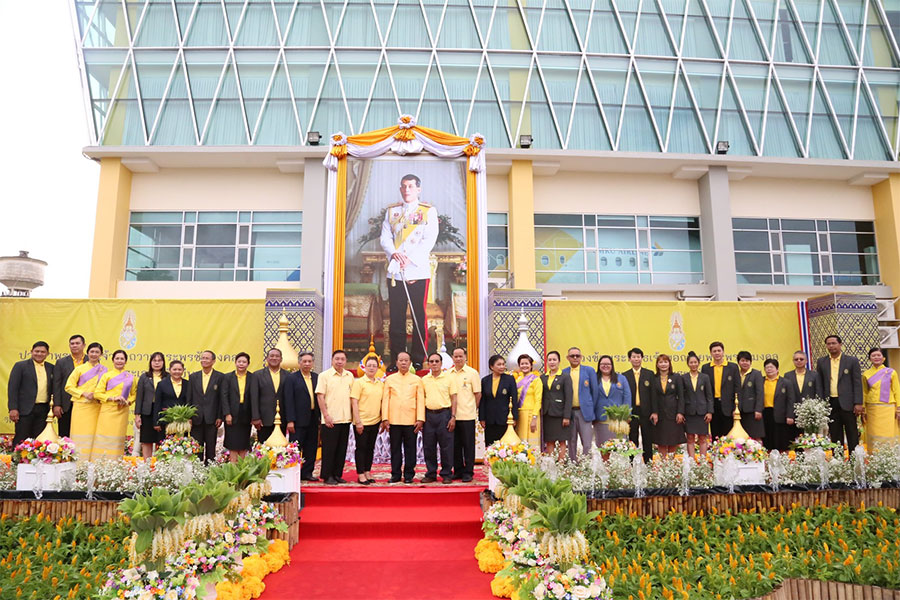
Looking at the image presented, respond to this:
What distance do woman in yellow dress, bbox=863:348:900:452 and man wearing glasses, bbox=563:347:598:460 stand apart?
11.2 ft

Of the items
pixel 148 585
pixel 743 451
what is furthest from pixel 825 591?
pixel 148 585

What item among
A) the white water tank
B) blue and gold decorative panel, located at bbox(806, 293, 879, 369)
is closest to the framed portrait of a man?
blue and gold decorative panel, located at bbox(806, 293, 879, 369)

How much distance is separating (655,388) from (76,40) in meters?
16.2

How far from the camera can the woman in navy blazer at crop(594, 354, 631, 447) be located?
23.9 feet

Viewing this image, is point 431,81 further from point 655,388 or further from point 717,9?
point 655,388

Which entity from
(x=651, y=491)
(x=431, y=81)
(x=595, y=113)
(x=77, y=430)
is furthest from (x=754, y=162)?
(x=77, y=430)

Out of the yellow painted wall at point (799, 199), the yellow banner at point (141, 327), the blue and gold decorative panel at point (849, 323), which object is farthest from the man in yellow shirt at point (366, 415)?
the yellow painted wall at point (799, 199)

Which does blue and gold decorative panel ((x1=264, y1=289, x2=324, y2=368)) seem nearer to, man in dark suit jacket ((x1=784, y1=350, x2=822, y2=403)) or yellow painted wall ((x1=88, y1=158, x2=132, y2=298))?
yellow painted wall ((x1=88, y1=158, x2=132, y2=298))

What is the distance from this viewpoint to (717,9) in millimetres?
16938

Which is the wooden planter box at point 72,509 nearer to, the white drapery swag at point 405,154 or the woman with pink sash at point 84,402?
the woman with pink sash at point 84,402

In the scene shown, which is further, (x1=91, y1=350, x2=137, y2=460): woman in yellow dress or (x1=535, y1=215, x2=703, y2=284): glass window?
(x1=535, y1=215, x2=703, y2=284): glass window

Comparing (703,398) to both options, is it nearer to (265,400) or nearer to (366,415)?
(366,415)

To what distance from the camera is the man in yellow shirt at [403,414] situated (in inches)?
263

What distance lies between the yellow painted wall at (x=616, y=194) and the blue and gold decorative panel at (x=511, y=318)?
613 cm
